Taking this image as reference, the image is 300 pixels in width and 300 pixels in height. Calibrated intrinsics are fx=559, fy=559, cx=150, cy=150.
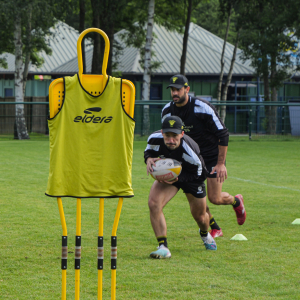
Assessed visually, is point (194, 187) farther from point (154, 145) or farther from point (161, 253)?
point (161, 253)

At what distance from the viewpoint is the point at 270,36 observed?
29.8 meters

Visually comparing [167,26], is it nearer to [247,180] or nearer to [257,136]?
[257,136]

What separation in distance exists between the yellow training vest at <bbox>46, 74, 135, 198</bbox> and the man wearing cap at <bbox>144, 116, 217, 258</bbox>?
2057 millimetres

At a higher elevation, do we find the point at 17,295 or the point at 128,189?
the point at 128,189

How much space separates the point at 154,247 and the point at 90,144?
10.7 feet

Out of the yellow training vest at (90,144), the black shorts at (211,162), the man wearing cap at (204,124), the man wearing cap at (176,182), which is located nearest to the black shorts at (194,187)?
the man wearing cap at (176,182)

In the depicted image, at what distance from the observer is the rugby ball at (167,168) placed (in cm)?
606

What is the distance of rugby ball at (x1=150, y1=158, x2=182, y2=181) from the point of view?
6.06 m

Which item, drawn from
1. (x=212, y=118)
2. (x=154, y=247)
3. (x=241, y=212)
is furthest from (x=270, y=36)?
(x=154, y=247)

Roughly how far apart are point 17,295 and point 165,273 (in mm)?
1518

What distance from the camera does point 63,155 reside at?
3830 millimetres

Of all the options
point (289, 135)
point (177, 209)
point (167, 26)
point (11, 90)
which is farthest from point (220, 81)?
point (177, 209)

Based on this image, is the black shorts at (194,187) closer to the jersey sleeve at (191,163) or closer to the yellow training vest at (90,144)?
the jersey sleeve at (191,163)

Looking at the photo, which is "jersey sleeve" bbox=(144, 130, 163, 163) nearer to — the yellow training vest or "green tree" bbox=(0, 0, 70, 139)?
the yellow training vest
